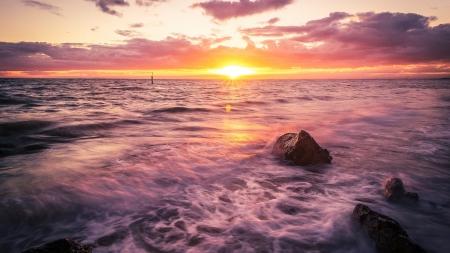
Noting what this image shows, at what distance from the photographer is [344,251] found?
3.21 metres

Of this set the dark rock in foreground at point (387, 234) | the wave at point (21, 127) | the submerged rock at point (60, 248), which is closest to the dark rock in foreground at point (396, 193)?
Answer: the dark rock in foreground at point (387, 234)

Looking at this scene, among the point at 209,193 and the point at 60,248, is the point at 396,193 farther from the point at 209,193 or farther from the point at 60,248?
the point at 60,248

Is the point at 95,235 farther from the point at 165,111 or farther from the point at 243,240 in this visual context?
the point at 165,111

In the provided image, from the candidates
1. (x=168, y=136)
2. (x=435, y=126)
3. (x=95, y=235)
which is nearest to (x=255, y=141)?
(x=168, y=136)

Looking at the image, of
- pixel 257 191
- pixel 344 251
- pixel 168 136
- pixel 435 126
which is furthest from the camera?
pixel 435 126

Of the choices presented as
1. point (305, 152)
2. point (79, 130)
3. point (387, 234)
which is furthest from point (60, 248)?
point (79, 130)

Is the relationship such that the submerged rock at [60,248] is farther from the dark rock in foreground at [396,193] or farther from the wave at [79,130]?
the wave at [79,130]

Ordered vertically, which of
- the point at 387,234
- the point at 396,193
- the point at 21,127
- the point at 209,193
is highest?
the point at 387,234

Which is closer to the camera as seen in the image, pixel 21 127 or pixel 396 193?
pixel 396 193

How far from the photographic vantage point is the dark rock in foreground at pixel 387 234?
2.67 m

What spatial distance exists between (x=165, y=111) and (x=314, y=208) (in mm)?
15031

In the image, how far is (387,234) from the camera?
9.56ft

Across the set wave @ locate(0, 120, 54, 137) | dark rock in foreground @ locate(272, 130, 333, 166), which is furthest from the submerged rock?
wave @ locate(0, 120, 54, 137)

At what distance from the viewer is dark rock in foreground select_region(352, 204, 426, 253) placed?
2.67m
